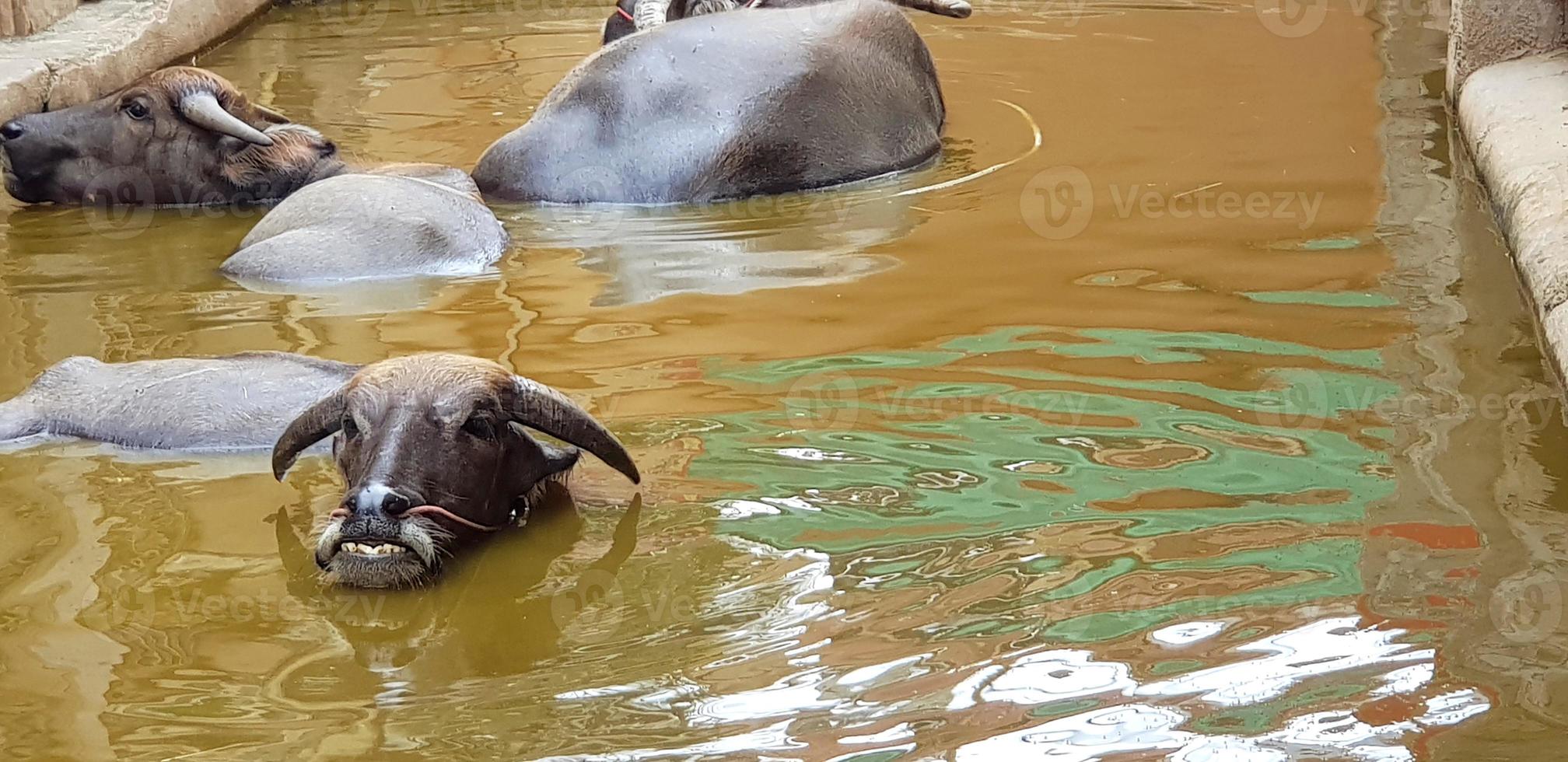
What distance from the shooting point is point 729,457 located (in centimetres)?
475

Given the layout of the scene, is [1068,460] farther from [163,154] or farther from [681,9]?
[681,9]

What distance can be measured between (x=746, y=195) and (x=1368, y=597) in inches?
176

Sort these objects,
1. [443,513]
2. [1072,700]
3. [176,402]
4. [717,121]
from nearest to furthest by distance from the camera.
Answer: [1072,700]
[443,513]
[176,402]
[717,121]

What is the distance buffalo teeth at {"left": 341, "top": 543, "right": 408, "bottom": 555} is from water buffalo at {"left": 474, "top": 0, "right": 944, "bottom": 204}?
12.8ft

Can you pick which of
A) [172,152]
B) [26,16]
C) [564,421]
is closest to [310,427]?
[564,421]

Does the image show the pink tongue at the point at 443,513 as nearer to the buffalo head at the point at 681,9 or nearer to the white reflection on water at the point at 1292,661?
the white reflection on water at the point at 1292,661

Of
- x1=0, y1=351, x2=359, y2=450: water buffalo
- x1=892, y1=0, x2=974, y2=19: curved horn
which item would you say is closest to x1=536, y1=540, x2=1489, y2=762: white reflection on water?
x1=0, y1=351, x2=359, y2=450: water buffalo

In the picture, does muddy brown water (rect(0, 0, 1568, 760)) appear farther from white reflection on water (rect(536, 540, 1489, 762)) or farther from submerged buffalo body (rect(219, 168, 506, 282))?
submerged buffalo body (rect(219, 168, 506, 282))

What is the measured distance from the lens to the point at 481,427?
436 cm

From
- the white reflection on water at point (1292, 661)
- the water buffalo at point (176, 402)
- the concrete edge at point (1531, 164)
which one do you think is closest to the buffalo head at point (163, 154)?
the water buffalo at point (176, 402)

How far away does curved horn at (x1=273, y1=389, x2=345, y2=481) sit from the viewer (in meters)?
4.37

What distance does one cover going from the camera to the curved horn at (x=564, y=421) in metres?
4.37

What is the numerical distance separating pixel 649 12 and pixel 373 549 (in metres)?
5.78

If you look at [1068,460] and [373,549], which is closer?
[373,549]
